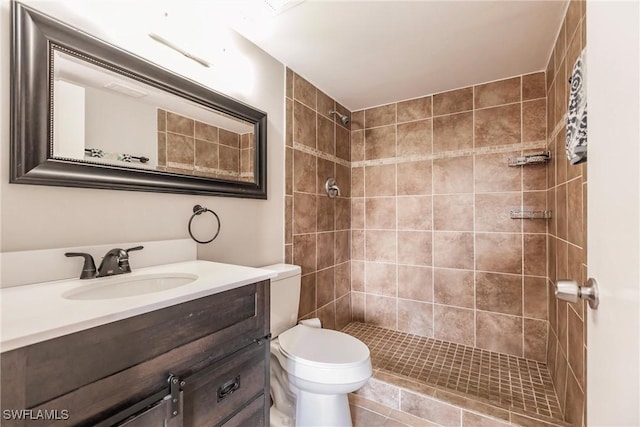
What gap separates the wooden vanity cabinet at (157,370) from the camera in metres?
0.54

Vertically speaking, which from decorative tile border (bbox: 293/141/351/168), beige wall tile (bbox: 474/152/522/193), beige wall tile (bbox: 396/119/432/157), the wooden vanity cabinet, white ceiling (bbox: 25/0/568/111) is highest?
white ceiling (bbox: 25/0/568/111)

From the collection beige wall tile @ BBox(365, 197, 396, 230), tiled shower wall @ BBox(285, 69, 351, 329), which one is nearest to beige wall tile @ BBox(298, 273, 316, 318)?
tiled shower wall @ BBox(285, 69, 351, 329)

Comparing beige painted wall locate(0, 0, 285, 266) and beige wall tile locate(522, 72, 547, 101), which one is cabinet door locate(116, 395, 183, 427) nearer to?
beige painted wall locate(0, 0, 285, 266)

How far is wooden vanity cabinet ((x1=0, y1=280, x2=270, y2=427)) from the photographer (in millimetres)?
540

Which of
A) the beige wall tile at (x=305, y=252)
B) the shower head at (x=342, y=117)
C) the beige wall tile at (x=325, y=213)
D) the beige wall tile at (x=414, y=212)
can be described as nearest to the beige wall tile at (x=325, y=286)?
the beige wall tile at (x=305, y=252)

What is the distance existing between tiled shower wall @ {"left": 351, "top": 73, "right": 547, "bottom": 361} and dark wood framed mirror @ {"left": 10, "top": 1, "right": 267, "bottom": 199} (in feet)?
4.79

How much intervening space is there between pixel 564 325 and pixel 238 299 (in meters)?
1.65

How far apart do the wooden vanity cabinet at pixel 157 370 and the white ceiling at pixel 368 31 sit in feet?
3.46

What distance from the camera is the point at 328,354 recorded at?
1360 mm

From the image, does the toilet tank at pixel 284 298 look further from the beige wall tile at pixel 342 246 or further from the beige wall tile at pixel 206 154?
the beige wall tile at pixel 342 246

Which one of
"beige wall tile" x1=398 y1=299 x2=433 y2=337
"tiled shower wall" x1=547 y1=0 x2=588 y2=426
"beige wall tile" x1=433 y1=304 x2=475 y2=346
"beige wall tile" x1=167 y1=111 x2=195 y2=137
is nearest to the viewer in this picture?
"tiled shower wall" x1=547 y1=0 x2=588 y2=426

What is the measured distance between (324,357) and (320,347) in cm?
11

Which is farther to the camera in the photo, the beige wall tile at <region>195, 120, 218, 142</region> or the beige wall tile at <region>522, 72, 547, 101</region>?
the beige wall tile at <region>522, 72, 547, 101</region>

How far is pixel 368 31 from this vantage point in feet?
5.11
